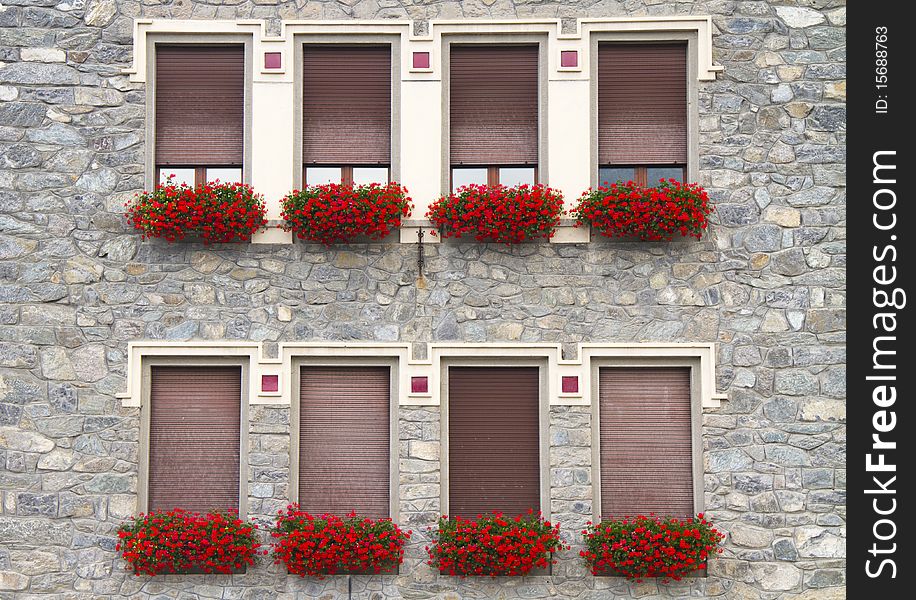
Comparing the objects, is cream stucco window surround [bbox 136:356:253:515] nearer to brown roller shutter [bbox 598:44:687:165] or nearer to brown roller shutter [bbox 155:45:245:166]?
brown roller shutter [bbox 155:45:245:166]

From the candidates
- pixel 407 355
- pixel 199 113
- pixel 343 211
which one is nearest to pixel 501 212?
pixel 343 211

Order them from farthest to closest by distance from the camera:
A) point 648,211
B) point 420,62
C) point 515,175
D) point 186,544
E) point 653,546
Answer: point 515,175 < point 420,62 < point 648,211 < point 186,544 < point 653,546

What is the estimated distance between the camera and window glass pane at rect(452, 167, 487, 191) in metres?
10.6

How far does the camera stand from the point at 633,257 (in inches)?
405

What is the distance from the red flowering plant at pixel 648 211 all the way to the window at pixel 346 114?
2.14 m

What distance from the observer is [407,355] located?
10250 mm

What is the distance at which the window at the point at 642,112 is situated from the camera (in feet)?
34.7

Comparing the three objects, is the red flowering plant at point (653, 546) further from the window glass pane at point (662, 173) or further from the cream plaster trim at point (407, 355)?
the window glass pane at point (662, 173)

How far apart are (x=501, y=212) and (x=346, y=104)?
200 centimetres

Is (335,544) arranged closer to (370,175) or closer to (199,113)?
(370,175)

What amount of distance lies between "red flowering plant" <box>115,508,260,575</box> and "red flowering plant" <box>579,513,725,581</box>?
324cm

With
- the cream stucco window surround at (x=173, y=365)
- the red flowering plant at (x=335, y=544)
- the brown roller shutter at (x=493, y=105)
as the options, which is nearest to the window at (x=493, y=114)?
the brown roller shutter at (x=493, y=105)
